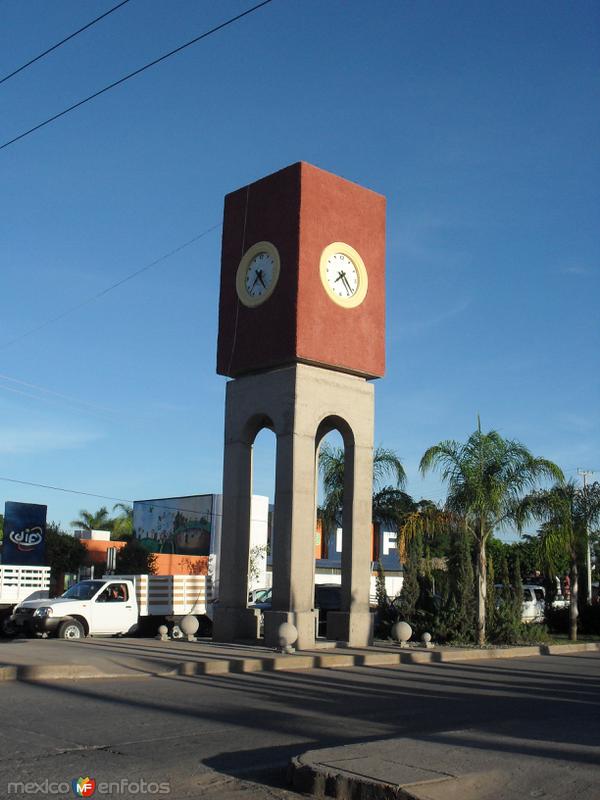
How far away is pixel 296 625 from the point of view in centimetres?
2222

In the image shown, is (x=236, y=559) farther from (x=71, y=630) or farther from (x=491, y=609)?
(x=491, y=609)

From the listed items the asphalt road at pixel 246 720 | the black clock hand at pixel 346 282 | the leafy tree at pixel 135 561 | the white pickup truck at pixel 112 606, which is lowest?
the asphalt road at pixel 246 720

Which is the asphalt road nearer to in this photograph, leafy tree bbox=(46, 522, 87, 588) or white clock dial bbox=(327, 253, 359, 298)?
white clock dial bbox=(327, 253, 359, 298)

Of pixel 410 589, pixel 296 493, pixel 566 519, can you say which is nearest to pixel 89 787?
pixel 296 493

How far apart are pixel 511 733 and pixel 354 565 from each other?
1359 cm

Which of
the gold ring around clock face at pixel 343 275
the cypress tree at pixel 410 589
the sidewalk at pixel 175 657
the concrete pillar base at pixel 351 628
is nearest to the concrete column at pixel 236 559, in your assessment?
the sidewalk at pixel 175 657

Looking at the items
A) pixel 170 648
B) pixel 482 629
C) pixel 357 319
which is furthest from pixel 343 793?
pixel 482 629

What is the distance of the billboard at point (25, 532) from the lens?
4109 cm

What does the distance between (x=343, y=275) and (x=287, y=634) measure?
9.72 meters

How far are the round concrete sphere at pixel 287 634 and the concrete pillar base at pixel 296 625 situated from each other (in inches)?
44.8

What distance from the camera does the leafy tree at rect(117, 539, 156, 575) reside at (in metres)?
54.9

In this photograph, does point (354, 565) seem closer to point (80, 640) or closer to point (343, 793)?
point (80, 640)

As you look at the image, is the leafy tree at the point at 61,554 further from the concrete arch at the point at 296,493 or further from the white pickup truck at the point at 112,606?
the concrete arch at the point at 296,493

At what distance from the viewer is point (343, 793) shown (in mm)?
7305
